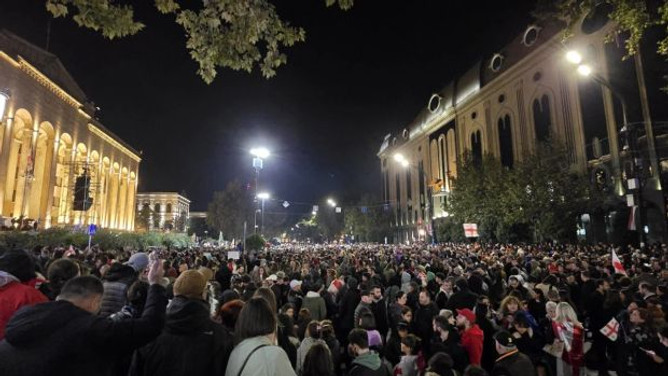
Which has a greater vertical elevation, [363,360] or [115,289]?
[115,289]

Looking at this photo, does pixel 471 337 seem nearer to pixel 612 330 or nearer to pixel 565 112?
pixel 612 330

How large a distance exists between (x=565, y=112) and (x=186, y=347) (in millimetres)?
36850

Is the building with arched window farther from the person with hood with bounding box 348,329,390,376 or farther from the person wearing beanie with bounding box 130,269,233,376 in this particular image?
the person wearing beanie with bounding box 130,269,233,376

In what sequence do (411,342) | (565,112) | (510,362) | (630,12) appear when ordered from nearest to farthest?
(510,362)
(411,342)
(630,12)
(565,112)

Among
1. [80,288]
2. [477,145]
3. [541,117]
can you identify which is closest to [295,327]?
[80,288]

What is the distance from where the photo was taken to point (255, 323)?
2811 mm

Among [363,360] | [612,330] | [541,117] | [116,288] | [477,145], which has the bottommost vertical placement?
[612,330]

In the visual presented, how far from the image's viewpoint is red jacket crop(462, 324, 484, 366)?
5.20m

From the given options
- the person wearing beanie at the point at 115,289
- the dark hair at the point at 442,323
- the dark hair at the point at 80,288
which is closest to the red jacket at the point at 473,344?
the dark hair at the point at 442,323

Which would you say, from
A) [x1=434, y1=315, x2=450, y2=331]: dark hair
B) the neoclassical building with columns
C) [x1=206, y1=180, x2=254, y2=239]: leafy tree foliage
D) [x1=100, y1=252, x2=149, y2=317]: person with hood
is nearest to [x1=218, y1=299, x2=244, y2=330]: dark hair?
[x1=100, y1=252, x2=149, y2=317]: person with hood

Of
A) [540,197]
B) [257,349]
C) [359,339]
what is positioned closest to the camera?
[257,349]

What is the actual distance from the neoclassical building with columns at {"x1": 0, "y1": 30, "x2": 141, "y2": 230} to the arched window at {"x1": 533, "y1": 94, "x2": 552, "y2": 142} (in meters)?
39.3

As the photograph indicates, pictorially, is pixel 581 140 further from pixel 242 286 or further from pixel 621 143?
pixel 242 286

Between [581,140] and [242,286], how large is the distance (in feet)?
102
